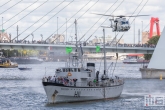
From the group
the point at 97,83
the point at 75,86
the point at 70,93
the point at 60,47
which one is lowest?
the point at 70,93

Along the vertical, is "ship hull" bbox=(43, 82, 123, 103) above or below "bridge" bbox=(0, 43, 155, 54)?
below

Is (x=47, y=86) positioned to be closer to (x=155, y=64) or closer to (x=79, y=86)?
(x=79, y=86)

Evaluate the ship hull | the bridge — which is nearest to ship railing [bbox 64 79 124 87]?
the ship hull

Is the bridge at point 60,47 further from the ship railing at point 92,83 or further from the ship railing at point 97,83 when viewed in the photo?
the ship railing at point 92,83

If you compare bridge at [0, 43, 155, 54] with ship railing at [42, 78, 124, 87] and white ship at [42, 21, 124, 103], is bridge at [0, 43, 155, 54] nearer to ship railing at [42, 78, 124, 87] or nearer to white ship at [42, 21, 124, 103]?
ship railing at [42, 78, 124, 87]

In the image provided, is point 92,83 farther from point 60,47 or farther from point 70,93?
point 60,47

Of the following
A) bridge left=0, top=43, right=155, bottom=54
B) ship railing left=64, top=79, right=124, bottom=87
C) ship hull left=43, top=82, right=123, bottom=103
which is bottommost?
ship hull left=43, top=82, right=123, bottom=103

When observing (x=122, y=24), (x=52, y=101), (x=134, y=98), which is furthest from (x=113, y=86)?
(x=122, y=24)

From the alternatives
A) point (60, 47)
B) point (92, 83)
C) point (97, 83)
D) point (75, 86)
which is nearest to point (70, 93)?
point (75, 86)

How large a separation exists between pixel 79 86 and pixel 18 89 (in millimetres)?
21133

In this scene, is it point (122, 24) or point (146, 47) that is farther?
point (146, 47)

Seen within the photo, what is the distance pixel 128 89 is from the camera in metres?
78.2

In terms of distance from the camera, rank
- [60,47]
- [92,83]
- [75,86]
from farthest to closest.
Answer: [60,47], [92,83], [75,86]

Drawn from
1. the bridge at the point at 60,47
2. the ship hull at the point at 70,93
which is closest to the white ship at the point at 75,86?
the ship hull at the point at 70,93
